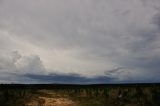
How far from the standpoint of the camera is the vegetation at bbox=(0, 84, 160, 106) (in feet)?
112

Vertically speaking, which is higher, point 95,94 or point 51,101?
point 95,94

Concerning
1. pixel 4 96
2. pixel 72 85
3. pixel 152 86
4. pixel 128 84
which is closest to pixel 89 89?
pixel 72 85

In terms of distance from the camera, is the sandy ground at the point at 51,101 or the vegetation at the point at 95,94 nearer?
the sandy ground at the point at 51,101

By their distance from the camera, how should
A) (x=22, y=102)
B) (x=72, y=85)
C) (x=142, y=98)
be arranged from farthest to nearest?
(x=72, y=85), (x=142, y=98), (x=22, y=102)

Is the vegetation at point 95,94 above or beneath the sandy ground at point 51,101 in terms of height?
Result: above

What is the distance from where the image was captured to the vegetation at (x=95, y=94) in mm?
34188

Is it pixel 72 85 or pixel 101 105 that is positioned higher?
pixel 72 85

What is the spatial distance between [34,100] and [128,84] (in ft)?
37.7

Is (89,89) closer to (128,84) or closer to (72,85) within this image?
(72,85)

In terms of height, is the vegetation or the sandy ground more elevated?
A: the vegetation

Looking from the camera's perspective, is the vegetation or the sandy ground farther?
the vegetation

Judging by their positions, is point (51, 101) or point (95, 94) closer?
point (51, 101)

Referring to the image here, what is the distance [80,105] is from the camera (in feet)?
111

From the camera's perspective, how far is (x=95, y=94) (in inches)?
1441
